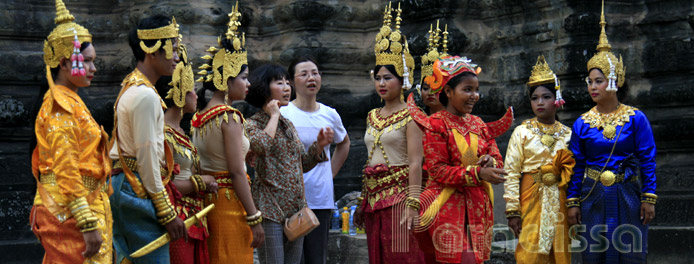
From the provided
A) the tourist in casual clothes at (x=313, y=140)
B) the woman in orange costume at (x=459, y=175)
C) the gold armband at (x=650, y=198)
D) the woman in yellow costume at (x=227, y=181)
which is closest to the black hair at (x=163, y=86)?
the woman in yellow costume at (x=227, y=181)

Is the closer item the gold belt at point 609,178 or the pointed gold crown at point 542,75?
the gold belt at point 609,178

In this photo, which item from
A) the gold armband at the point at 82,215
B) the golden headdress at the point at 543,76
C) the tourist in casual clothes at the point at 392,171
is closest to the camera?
the gold armband at the point at 82,215

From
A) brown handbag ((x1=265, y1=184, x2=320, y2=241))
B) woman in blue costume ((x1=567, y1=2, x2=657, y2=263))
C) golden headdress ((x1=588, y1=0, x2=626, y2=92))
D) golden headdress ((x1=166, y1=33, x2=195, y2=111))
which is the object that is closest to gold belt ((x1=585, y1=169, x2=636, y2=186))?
woman in blue costume ((x1=567, y1=2, x2=657, y2=263))

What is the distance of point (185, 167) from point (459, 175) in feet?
5.30

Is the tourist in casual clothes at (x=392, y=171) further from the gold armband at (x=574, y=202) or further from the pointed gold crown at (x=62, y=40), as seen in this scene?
the pointed gold crown at (x=62, y=40)

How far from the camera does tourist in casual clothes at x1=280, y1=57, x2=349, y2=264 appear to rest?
625cm

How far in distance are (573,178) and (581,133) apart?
1.04ft

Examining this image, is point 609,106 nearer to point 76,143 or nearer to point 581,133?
point 581,133

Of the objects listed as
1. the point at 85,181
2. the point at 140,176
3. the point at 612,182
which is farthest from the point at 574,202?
the point at 85,181

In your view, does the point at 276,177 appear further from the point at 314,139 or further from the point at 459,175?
the point at 459,175

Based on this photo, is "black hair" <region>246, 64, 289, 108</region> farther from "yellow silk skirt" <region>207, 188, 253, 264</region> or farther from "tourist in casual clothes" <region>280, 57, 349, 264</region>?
"yellow silk skirt" <region>207, 188, 253, 264</region>

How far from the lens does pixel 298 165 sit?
6.01m

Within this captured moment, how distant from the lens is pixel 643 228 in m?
6.42

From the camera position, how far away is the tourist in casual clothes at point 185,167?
5.21m
